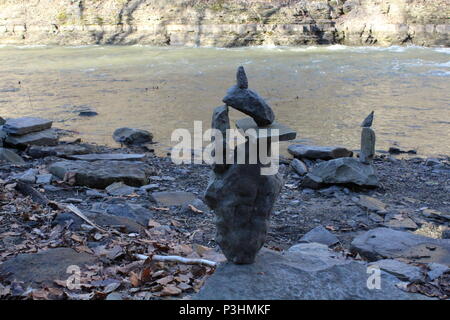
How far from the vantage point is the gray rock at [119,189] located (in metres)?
6.89

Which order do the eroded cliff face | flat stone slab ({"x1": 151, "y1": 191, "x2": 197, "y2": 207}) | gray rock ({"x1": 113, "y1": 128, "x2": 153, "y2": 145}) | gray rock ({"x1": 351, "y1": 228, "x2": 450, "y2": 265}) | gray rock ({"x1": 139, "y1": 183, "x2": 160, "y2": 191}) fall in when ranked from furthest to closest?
the eroded cliff face, gray rock ({"x1": 113, "y1": 128, "x2": 153, "y2": 145}), gray rock ({"x1": 139, "y1": 183, "x2": 160, "y2": 191}), flat stone slab ({"x1": 151, "y1": 191, "x2": 197, "y2": 207}), gray rock ({"x1": 351, "y1": 228, "x2": 450, "y2": 265})

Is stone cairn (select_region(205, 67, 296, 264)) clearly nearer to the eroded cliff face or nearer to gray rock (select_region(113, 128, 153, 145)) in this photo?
gray rock (select_region(113, 128, 153, 145))

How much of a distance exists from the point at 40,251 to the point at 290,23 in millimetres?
28558

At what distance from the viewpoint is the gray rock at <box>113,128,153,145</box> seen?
10484mm

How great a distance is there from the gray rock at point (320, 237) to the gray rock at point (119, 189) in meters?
2.61

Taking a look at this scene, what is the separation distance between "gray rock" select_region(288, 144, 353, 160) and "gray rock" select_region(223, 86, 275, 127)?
5.91 metres

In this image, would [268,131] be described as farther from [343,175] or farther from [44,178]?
[44,178]

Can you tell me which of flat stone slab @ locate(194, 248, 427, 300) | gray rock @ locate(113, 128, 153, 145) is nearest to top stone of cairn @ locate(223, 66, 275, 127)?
flat stone slab @ locate(194, 248, 427, 300)

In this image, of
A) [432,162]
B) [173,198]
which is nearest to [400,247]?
[173,198]

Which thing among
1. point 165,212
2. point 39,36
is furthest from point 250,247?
point 39,36

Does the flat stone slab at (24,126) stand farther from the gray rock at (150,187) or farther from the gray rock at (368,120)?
the gray rock at (368,120)

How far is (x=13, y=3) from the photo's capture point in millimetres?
35062
